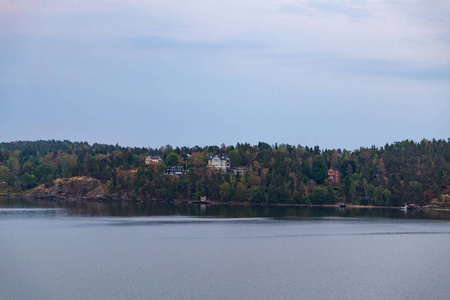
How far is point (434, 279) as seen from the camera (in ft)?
176

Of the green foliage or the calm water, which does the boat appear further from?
the calm water

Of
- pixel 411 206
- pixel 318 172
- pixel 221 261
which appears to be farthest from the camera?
pixel 318 172

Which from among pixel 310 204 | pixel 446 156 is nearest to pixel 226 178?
pixel 310 204

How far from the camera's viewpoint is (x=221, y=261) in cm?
6209

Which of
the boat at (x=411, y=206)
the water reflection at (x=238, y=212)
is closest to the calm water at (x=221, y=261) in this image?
the water reflection at (x=238, y=212)

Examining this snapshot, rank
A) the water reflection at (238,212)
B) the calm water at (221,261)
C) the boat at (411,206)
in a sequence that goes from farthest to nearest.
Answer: the boat at (411,206) → the water reflection at (238,212) → the calm water at (221,261)

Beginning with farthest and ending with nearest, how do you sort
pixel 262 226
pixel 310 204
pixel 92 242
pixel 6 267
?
pixel 310 204 < pixel 262 226 < pixel 92 242 < pixel 6 267

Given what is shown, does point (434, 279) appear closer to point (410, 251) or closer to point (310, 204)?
point (410, 251)

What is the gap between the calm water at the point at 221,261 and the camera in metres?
48.4

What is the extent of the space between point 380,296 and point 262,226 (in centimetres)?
5487

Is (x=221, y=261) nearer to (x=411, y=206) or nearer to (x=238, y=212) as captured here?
(x=238, y=212)

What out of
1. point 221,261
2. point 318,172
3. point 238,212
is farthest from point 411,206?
point 221,261

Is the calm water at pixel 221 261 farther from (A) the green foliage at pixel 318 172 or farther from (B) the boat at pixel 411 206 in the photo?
(A) the green foliage at pixel 318 172

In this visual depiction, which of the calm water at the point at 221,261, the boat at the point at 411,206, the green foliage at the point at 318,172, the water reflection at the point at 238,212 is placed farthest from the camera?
the green foliage at the point at 318,172
